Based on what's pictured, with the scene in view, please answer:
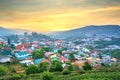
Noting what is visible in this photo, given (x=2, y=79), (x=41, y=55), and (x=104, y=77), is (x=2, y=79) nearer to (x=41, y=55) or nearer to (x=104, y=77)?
(x=104, y=77)

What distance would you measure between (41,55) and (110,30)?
14280 cm

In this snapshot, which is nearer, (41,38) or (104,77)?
(104,77)

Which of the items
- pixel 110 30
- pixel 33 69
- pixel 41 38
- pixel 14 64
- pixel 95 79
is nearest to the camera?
pixel 95 79

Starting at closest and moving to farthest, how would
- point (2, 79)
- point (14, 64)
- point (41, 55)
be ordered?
point (2, 79) → point (14, 64) → point (41, 55)

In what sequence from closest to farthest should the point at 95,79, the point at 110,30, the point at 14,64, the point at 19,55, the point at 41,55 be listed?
Answer: the point at 95,79
the point at 14,64
the point at 41,55
the point at 19,55
the point at 110,30

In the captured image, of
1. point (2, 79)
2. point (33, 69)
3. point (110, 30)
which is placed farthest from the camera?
point (110, 30)

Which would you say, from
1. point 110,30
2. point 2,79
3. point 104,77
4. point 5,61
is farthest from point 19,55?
point 110,30

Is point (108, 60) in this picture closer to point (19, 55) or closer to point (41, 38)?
point (19, 55)

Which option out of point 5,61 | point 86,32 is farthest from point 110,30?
point 5,61

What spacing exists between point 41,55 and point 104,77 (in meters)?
26.9

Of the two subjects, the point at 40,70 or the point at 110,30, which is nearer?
the point at 40,70

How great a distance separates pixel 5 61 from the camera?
43.6 meters

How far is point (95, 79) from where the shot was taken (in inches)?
871

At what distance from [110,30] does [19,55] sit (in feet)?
451
